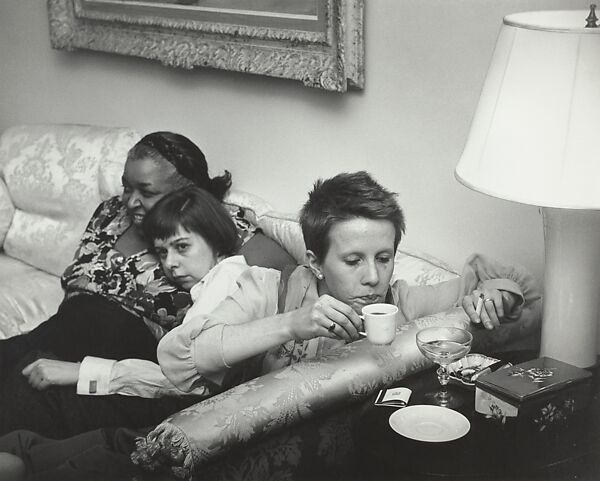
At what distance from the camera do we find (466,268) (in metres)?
1.67

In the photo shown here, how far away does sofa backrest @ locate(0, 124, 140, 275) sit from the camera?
2479 millimetres

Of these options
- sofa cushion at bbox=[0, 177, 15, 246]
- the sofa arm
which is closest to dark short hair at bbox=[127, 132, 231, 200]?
sofa cushion at bbox=[0, 177, 15, 246]

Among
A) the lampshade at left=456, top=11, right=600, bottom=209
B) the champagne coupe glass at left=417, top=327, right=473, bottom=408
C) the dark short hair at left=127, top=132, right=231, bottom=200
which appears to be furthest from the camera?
the dark short hair at left=127, top=132, right=231, bottom=200

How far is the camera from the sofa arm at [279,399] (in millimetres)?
1248

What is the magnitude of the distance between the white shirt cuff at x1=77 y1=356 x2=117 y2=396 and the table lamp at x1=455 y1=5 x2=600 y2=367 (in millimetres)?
878

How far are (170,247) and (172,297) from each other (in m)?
0.12

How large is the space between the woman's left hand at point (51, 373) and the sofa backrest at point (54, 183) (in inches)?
24.4

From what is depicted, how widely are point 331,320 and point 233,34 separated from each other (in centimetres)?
102

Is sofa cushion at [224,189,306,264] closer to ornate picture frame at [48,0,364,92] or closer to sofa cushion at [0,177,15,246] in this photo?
ornate picture frame at [48,0,364,92]


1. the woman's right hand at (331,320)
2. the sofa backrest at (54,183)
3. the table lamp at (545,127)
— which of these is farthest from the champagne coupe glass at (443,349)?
the sofa backrest at (54,183)

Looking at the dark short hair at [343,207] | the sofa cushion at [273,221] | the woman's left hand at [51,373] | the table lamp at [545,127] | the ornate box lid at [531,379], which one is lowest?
the woman's left hand at [51,373]

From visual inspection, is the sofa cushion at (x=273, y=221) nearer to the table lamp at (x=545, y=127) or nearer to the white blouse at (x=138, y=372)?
the white blouse at (x=138, y=372)

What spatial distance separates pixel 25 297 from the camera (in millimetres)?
2402

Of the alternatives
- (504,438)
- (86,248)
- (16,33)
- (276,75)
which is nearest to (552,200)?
(504,438)
